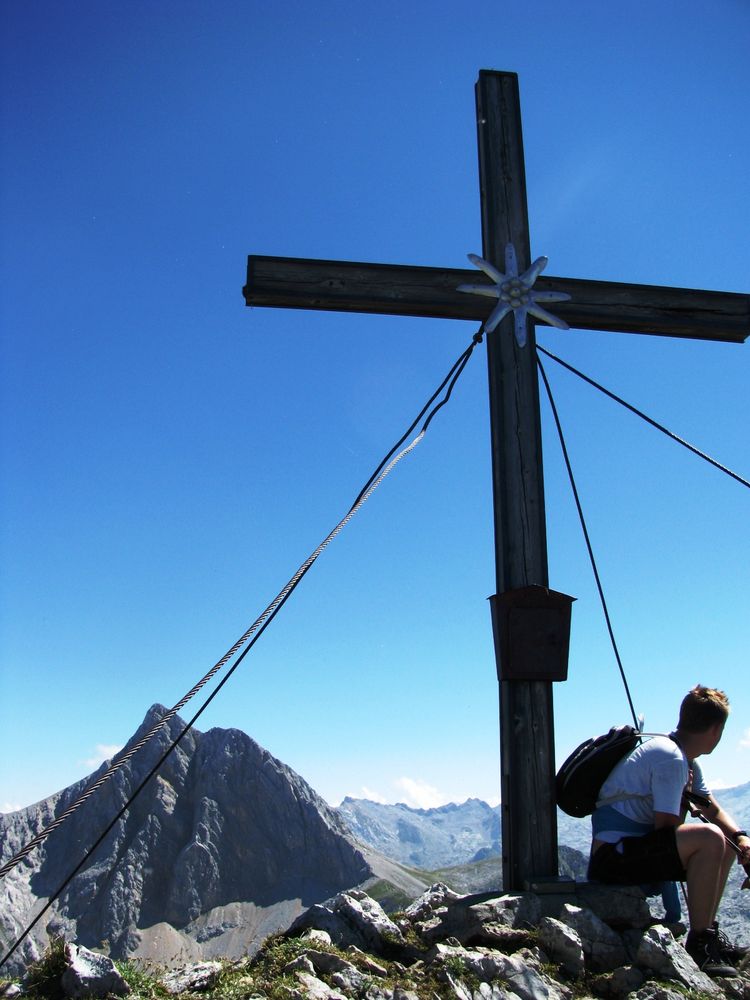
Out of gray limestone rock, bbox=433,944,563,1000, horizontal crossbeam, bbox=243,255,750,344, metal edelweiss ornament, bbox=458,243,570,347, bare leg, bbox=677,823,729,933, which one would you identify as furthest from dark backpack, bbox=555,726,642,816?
horizontal crossbeam, bbox=243,255,750,344

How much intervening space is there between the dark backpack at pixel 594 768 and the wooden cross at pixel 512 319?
0.19 meters

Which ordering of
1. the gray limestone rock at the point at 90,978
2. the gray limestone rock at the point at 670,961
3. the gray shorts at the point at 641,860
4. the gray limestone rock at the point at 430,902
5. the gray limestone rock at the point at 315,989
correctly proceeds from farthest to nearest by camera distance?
1. the gray limestone rock at the point at 430,902
2. the gray shorts at the point at 641,860
3. the gray limestone rock at the point at 670,961
4. the gray limestone rock at the point at 90,978
5. the gray limestone rock at the point at 315,989

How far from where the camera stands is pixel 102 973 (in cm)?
398

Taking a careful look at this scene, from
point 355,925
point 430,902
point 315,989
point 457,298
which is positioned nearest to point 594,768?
point 430,902

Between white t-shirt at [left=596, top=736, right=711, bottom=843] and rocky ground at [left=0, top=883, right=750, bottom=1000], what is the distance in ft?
1.55

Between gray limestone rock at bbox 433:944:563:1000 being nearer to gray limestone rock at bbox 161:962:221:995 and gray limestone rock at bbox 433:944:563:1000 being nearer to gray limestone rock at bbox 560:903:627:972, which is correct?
gray limestone rock at bbox 560:903:627:972

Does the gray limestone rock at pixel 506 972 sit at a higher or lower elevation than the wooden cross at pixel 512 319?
lower

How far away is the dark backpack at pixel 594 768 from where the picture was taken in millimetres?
5297

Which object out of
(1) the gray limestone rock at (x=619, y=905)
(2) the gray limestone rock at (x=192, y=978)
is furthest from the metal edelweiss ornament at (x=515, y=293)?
(2) the gray limestone rock at (x=192, y=978)

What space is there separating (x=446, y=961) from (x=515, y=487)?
328 cm

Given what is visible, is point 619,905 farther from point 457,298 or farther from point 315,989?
point 457,298

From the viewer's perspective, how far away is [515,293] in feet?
21.0

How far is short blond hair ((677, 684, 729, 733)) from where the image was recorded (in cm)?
516

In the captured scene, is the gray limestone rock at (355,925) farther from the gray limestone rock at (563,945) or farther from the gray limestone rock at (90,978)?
the gray limestone rock at (90,978)
